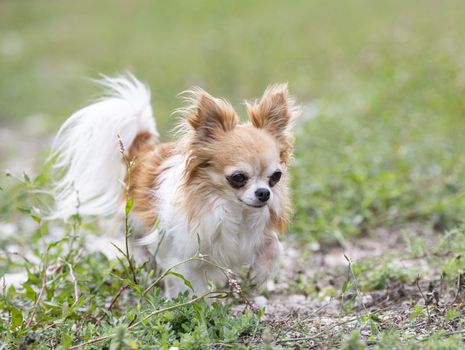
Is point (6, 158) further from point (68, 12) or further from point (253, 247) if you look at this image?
point (68, 12)

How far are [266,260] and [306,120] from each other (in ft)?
12.1

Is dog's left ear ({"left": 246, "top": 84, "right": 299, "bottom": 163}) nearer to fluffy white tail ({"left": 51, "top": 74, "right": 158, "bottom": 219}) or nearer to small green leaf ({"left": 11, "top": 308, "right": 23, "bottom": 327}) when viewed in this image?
fluffy white tail ({"left": 51, "top": 74, "right": 158, "bottom": 219})

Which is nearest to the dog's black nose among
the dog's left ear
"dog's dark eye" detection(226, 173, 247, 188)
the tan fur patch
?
"dog's dark eye" detection(226, 173, 247, 188)

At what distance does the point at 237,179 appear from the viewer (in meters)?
3.65

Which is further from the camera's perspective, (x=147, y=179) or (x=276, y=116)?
(x=147, y=179)

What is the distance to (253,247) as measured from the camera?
395 centimetres

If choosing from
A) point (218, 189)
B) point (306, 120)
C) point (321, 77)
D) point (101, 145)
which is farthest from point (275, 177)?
point (321, 77)

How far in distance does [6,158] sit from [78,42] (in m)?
8.21

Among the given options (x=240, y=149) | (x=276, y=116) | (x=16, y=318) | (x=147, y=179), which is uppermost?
(x=276, y=116)

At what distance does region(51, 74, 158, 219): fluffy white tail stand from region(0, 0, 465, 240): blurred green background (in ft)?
1.91

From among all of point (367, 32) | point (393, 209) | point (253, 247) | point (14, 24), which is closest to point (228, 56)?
point (367, 32)

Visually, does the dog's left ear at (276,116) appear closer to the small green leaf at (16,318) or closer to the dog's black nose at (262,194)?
the dog's black nose at (262,194)

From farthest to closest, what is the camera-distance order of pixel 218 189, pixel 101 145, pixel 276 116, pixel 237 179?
1. pixel 101 145
2. pixel 276 116
3. pixel 218 189
4. pixel 237 179

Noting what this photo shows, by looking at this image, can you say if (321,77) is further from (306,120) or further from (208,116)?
(208,116)
